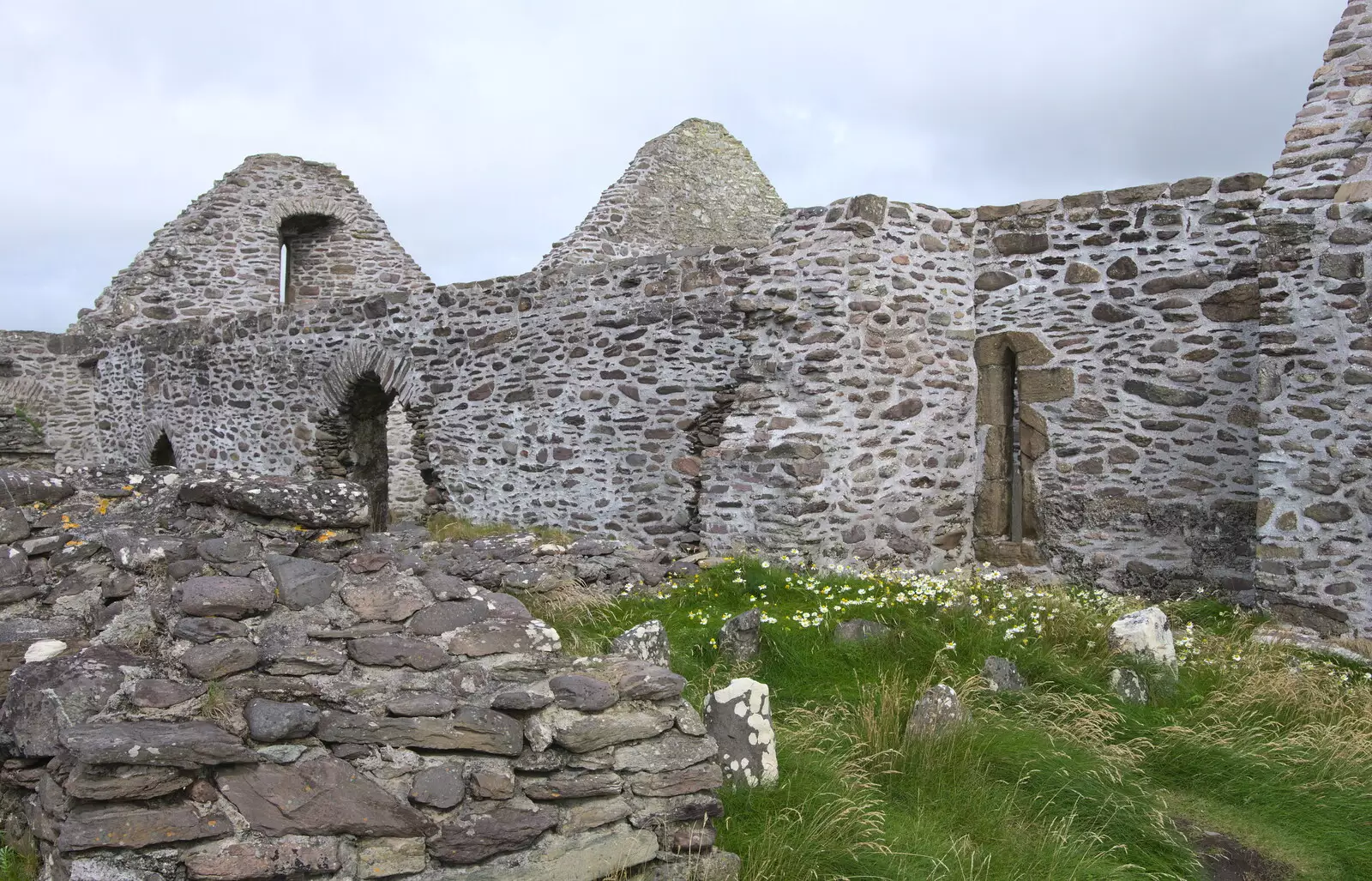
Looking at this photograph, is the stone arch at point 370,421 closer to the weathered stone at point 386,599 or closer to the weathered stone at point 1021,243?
the weathered stone at point 1021,243

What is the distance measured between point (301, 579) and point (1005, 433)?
23.2 ft

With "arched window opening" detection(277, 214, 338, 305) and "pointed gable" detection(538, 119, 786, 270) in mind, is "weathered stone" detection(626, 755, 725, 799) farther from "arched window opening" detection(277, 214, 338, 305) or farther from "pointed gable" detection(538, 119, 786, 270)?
"arched window opening" detection(277, 214, 338, 305)

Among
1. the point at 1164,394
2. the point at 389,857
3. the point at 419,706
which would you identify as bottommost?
the point at 389,857

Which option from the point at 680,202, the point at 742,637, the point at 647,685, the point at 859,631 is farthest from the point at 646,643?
the point at 680,202

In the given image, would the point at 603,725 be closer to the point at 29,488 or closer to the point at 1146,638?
the point at 29,488

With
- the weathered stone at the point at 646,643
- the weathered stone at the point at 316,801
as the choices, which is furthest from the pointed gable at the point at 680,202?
the weathered stone at the point at 316,801

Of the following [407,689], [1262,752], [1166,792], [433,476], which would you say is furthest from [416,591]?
[433,476]

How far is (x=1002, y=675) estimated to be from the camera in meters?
5.52

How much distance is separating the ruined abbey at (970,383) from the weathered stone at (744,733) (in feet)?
13.5

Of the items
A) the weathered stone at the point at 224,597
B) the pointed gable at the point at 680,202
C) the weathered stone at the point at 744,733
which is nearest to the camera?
the weathered stone at the point at 224,597

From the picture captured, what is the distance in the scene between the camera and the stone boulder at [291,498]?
389 cm

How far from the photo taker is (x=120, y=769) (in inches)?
111

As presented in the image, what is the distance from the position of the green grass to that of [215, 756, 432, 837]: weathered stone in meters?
1.25

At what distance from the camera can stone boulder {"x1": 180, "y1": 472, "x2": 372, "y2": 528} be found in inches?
153
